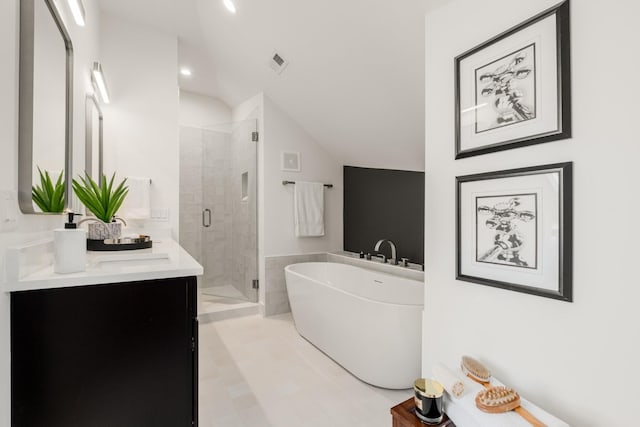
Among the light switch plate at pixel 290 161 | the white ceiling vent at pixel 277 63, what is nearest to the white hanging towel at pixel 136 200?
the light switch plate at pixel 290 161

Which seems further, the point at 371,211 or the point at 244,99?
the point at 244,99

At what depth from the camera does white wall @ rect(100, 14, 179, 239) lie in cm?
275

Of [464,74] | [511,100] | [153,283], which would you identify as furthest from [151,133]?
[511,100]

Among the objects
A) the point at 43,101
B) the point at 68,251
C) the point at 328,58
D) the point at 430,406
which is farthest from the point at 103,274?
the point at 328,58

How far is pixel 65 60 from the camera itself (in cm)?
151

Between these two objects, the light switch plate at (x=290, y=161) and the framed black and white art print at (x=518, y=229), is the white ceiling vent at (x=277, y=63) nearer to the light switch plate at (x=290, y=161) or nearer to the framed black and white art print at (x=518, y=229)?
the light switch plate at (x=290, y=161)

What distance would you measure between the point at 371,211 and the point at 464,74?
212cm

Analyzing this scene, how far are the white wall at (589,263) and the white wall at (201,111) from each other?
375 cm

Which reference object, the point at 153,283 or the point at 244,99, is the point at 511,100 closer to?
the point at 153,283

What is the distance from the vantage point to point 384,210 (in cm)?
324

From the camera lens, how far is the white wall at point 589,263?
3.03 ft

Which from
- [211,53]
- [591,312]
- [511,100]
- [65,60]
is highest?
[211,53]

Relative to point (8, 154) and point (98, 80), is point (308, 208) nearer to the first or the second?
point (98, 80)

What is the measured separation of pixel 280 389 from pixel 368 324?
2.40 ft
